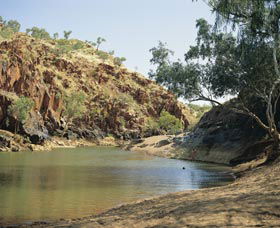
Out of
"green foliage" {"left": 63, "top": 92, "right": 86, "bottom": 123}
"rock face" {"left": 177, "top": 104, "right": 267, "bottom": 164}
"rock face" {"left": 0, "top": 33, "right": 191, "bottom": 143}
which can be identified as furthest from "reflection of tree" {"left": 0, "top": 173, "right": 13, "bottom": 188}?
"green foliage" {"left": 63, "top": 92, "right": 86, "bottom": 123}

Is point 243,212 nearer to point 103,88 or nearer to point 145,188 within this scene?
point 145,188

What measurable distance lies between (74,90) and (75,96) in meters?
13.0

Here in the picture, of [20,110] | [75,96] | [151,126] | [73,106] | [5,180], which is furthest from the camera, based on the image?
[151,126]

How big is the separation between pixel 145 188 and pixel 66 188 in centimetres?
525

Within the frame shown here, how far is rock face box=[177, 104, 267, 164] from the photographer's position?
150 feet

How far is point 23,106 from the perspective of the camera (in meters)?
90.0

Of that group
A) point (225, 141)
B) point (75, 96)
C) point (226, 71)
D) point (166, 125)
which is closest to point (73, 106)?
point (75, 96)

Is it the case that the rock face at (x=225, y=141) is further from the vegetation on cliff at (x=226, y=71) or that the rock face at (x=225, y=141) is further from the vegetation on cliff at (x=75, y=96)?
the vegetation on cliff at (x=75, y=96)

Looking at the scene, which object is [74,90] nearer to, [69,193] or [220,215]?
[69,193]

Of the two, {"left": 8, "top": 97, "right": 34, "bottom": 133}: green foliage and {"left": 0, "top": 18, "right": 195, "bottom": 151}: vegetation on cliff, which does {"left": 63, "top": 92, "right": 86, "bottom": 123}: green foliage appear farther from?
{"left": 8, "top": 97, "right": 34, "bottom": 133}: green foliage

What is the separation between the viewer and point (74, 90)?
501 feet

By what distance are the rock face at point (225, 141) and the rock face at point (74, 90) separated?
41733mm

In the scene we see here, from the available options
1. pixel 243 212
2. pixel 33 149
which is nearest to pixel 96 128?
pixel 33 149

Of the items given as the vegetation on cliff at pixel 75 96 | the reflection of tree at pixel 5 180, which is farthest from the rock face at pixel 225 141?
the vegetation on cliff at pixel 75 96
